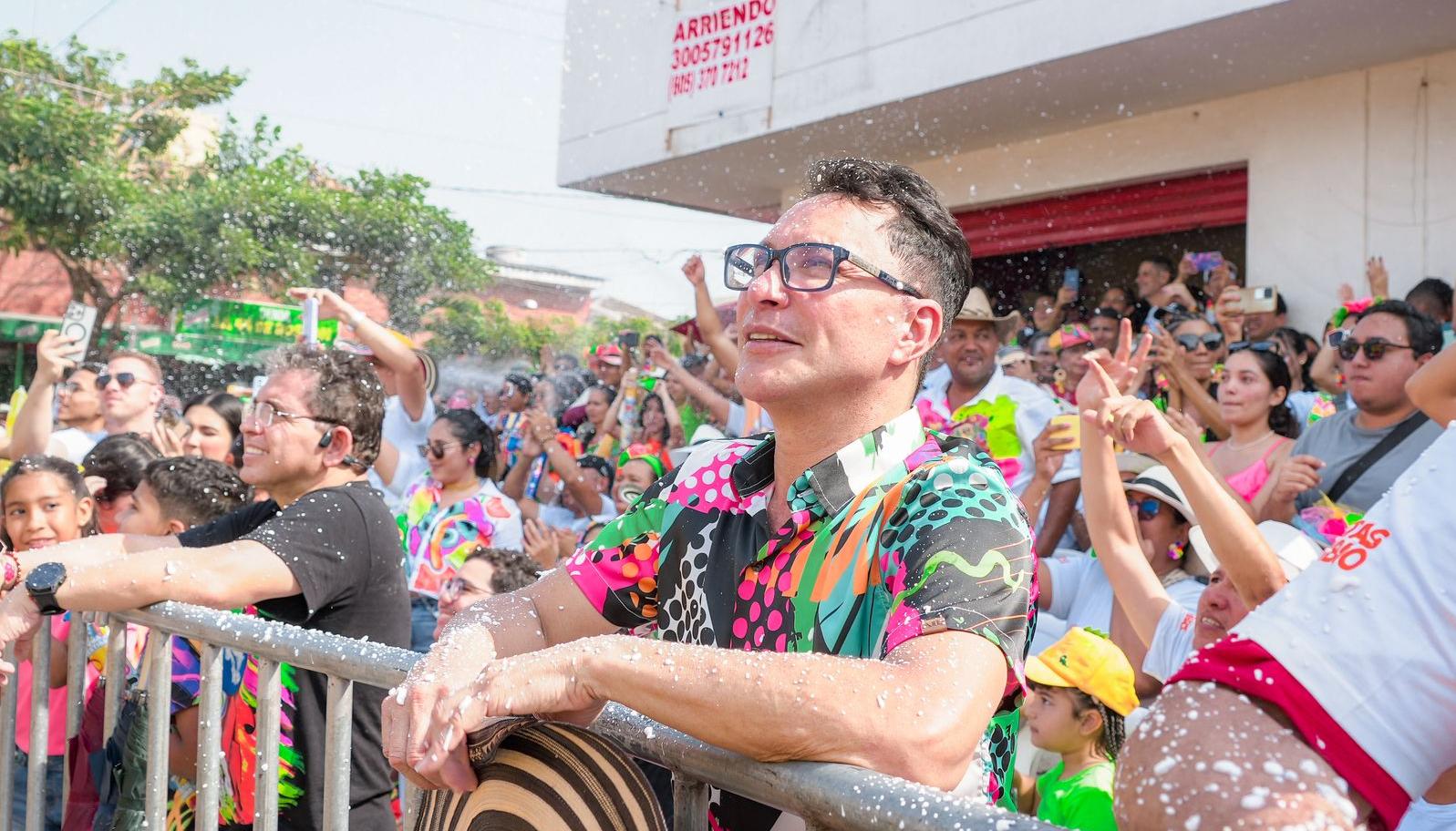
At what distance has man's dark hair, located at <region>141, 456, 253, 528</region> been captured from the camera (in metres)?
4.43

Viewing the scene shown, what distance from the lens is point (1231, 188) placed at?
29.5 feet

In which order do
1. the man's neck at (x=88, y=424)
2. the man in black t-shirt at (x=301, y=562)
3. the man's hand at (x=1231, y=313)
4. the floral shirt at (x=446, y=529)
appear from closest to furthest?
the man in black t-shirt at (x=301, y=562) → the floral shirt at (x=446, y=529) → the man's hand at (x=1231, y=313) → the man's neck at (x=88, y=424)

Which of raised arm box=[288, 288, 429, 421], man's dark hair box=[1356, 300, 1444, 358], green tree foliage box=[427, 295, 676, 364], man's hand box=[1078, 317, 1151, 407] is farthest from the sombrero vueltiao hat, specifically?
green tree foliage box=[427, 295, 676, 364]

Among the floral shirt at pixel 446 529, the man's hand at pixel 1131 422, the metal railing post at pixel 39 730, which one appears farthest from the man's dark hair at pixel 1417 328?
the metal railing post at pixel 39 730

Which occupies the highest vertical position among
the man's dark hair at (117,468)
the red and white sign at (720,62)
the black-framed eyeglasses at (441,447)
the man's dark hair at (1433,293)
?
the red and white sign at (720,62)

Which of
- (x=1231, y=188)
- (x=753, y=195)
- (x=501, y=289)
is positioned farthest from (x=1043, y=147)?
(x=501, y=289)

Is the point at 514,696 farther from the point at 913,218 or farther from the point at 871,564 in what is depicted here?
the point at 913,218

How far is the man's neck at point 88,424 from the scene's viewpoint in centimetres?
762

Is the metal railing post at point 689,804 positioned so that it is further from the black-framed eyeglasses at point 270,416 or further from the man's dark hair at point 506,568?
the man's dark hair at point 506,568

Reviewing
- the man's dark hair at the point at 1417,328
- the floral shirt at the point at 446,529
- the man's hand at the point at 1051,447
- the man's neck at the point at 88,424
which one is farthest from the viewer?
the man's neck at the point at 88,424

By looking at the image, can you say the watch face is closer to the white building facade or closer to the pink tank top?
the pink tank top

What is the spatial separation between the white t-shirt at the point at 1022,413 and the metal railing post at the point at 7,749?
3.32m

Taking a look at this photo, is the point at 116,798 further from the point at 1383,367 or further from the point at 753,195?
the point at 753,195

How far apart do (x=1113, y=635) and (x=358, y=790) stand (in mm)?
2567
